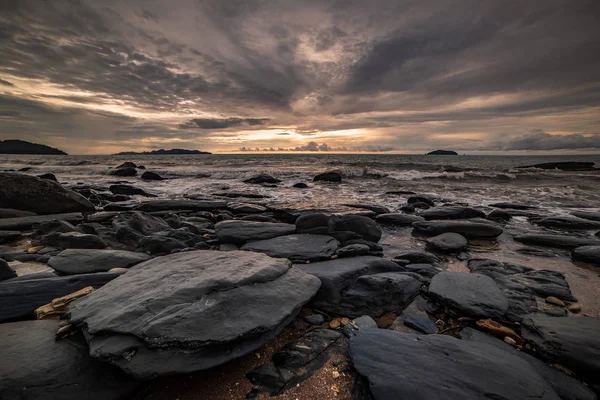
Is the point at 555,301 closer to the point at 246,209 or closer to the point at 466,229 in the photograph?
the point at 466,229

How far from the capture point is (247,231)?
15.4 feet

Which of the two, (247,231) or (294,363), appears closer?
(294,363)

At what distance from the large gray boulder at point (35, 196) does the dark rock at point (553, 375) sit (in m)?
8.81

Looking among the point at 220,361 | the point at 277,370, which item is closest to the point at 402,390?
the point at 277,370

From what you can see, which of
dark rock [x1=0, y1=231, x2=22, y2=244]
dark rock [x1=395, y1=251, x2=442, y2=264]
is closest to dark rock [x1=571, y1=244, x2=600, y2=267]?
dark rock [x1=395, y1=251, x2=442, y2=264]

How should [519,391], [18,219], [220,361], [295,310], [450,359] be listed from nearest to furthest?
[519,391] → [220,361] → [450,359] → [295,310] → [18,219]

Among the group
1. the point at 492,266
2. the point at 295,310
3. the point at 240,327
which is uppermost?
the point at 240,327

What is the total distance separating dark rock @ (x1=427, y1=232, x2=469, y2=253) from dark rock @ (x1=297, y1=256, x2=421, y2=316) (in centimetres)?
184

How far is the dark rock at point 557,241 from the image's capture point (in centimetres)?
453

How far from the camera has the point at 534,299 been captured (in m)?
2.79

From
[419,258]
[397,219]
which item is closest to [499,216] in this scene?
[397,219]

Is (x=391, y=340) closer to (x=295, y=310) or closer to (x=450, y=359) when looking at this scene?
(x=450, y=359)

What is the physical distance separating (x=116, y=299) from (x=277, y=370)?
4.29 feet

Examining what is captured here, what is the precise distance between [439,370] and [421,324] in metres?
0.79
